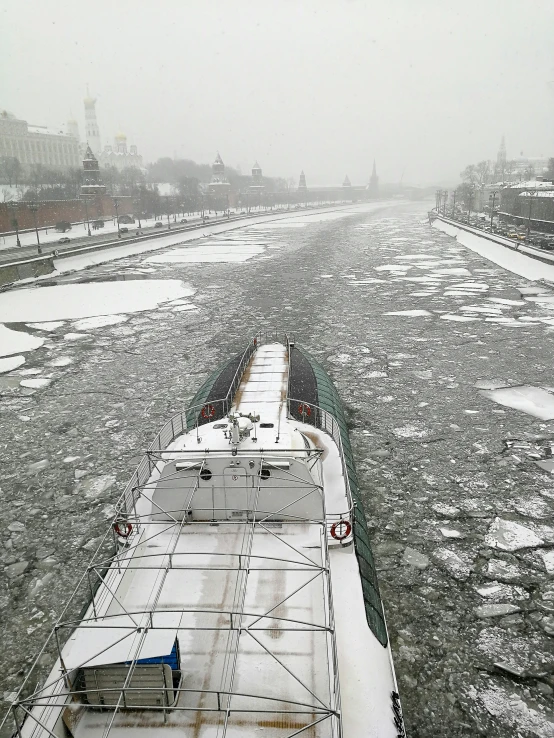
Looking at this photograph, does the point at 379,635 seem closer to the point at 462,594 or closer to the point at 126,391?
the point at 462,594

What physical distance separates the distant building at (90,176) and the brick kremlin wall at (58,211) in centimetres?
107

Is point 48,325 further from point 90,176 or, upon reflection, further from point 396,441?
point 90,176

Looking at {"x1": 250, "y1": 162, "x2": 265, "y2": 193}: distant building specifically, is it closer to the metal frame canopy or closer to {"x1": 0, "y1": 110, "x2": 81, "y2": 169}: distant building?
{"x1": 0, "y1": 110, "x2": 81, "y2": 169}: distant building

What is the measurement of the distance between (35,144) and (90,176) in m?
51.0

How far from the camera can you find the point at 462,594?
6617 mm

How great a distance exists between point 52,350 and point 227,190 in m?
80.3

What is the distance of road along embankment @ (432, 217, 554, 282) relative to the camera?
2934 centimetres

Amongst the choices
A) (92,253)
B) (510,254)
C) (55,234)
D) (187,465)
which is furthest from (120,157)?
(187,465)

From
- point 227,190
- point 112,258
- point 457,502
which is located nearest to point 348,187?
point 227,190

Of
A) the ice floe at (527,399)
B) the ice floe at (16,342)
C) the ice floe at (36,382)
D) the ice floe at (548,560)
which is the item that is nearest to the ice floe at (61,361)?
the ice floe at (36,382)

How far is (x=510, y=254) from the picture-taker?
115 feet

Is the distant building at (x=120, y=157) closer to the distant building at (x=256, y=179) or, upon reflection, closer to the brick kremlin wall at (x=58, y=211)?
the distant building at (x=256, y=179)

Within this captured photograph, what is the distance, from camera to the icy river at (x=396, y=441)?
5.87 m

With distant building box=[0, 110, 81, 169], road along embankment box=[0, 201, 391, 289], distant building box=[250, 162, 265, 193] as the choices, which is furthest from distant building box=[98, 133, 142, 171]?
road along embankment box=[0, 201, 391, 289]
